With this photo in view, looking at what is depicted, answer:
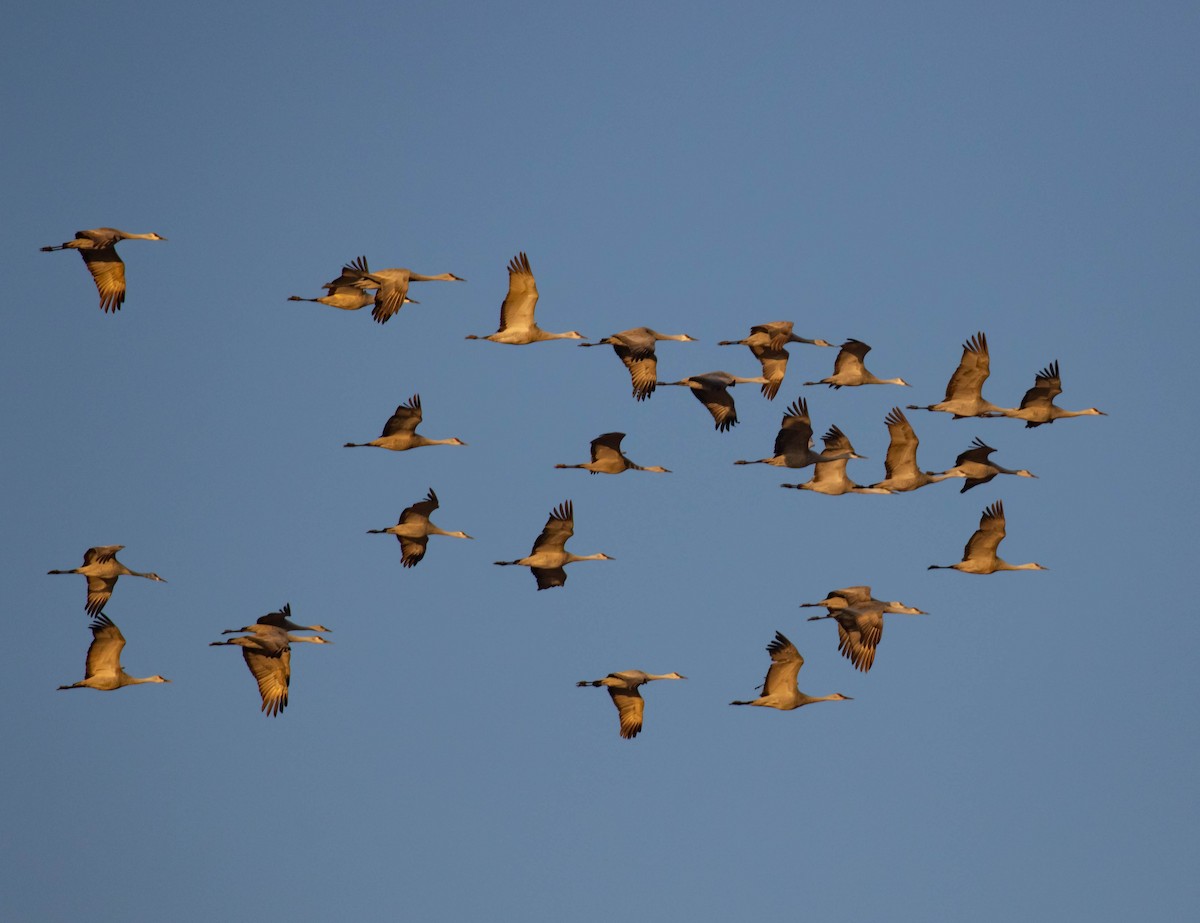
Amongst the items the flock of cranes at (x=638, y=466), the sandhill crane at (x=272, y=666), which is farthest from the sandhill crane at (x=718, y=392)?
the sandhill crane at (x=272, y=666)

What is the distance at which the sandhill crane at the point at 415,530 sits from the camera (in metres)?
46.3

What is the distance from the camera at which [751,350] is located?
45406 millimetres

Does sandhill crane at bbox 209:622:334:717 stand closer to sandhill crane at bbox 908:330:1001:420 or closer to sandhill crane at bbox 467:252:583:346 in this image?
sandhill crane at bbox 467:252:583:346

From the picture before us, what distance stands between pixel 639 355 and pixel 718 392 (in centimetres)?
229

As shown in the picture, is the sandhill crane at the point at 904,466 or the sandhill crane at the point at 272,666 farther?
the sandhill crane at the point at 904,466

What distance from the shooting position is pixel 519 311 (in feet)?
143

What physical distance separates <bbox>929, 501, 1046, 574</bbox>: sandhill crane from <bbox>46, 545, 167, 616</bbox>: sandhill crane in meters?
16.8

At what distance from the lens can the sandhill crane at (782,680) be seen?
4275 cm

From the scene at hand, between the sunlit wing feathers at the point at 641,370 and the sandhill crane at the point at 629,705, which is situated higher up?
the sunlit wing feathers at the point at 641,370

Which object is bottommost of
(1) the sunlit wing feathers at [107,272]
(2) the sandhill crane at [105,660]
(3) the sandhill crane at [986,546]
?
(2) the sandhill crane at [105,660]

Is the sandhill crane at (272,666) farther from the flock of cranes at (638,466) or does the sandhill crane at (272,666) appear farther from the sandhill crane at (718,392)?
the sandhill crane at (718,392)

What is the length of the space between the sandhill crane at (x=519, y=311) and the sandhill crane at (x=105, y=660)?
8.91m

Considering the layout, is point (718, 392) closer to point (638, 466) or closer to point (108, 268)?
point (638, 466)

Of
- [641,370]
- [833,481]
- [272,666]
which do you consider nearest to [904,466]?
[833,481]
